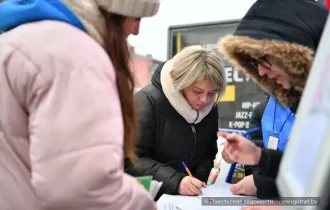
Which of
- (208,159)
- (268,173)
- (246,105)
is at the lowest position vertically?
(246,105)

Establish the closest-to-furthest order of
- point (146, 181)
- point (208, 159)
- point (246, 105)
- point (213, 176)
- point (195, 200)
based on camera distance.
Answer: point (146, 181)
point (195, 200)
point (213, 176)
point (208, 159)
point (246, 105)

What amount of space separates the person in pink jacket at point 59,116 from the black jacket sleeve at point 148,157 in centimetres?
74

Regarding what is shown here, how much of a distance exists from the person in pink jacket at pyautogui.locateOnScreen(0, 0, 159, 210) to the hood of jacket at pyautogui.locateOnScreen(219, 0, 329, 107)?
0.48m

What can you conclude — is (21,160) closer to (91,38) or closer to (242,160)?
(91,38)

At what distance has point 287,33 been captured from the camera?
1024 millimetres

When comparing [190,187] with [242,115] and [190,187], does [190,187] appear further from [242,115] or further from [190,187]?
[242,115]

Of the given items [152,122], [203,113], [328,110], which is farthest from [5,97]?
[203,113]

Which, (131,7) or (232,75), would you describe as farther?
(232,75)

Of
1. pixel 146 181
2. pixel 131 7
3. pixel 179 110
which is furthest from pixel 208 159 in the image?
pixel 131 7

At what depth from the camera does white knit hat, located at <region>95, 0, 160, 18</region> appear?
2.85ft

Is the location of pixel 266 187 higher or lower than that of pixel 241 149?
lower

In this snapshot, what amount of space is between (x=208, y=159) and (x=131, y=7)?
3.76 feet

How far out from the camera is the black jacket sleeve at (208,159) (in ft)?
5.98

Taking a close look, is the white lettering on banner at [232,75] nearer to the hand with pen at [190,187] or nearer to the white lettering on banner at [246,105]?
the white lettering on banner at [246,105]
